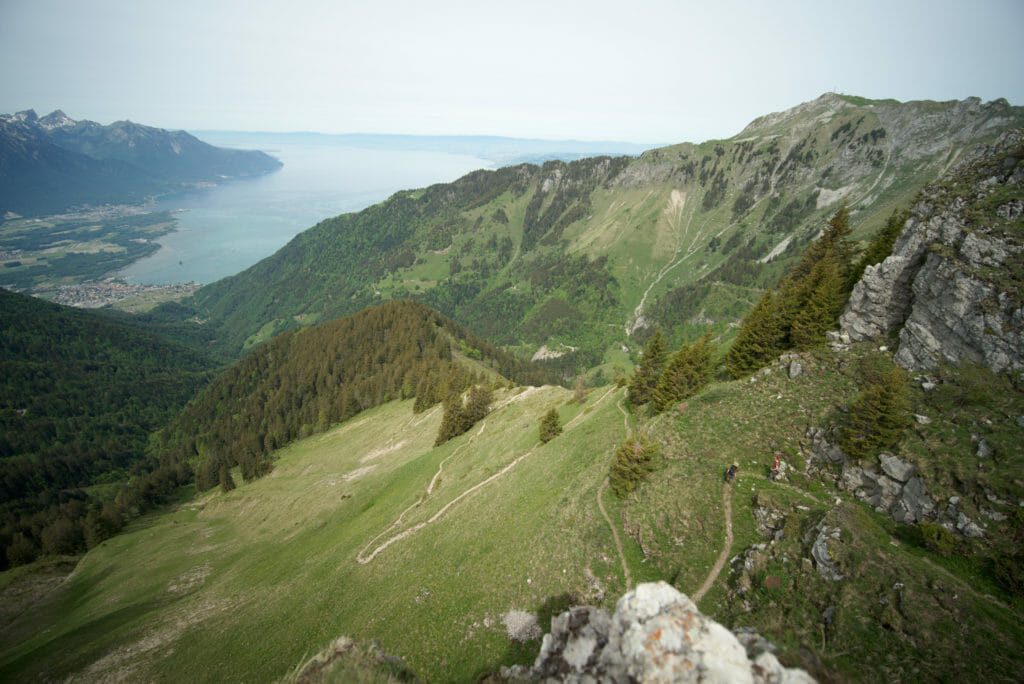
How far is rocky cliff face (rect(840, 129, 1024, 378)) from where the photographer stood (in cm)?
2628

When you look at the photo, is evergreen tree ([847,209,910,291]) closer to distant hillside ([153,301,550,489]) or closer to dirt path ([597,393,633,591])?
dirt path ([597,393,633,591])

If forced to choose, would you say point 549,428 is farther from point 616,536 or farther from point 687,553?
point 687,553

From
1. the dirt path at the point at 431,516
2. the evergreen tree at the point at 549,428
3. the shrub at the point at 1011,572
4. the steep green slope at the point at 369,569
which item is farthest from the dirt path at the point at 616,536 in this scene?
the shrub at the point at 1011,572

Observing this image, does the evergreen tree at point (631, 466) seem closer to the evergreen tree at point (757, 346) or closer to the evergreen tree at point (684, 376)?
the evergreen tree at point (684, 376)

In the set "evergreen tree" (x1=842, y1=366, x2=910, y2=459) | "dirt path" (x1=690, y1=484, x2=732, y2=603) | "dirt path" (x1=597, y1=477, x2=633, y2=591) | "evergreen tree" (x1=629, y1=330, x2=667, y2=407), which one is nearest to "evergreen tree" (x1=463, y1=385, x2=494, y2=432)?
"evergreen tree" (x1=629, y1=330, x2=667, y2=407)

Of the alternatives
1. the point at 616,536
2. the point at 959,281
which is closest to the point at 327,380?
the point at 616,536

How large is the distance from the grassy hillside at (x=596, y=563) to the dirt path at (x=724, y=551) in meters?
0.10

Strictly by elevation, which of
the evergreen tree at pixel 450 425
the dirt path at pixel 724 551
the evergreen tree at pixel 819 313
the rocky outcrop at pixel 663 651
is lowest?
the evergreen tree at pixel 450 425

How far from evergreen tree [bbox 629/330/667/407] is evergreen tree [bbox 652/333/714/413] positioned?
2.59 m

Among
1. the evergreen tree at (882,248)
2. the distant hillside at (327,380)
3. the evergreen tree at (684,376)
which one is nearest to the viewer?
the evergreen tree at (684,376)

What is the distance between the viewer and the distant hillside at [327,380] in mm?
100250

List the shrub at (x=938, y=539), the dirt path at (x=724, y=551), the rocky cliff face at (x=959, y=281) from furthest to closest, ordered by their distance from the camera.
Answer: the rocky cliff face at (x=959, y=281), the dirt path at (x=724, y=551), the shrub at (x=938, y=539)

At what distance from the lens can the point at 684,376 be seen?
130ft

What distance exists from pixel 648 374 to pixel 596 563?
2561 cm
